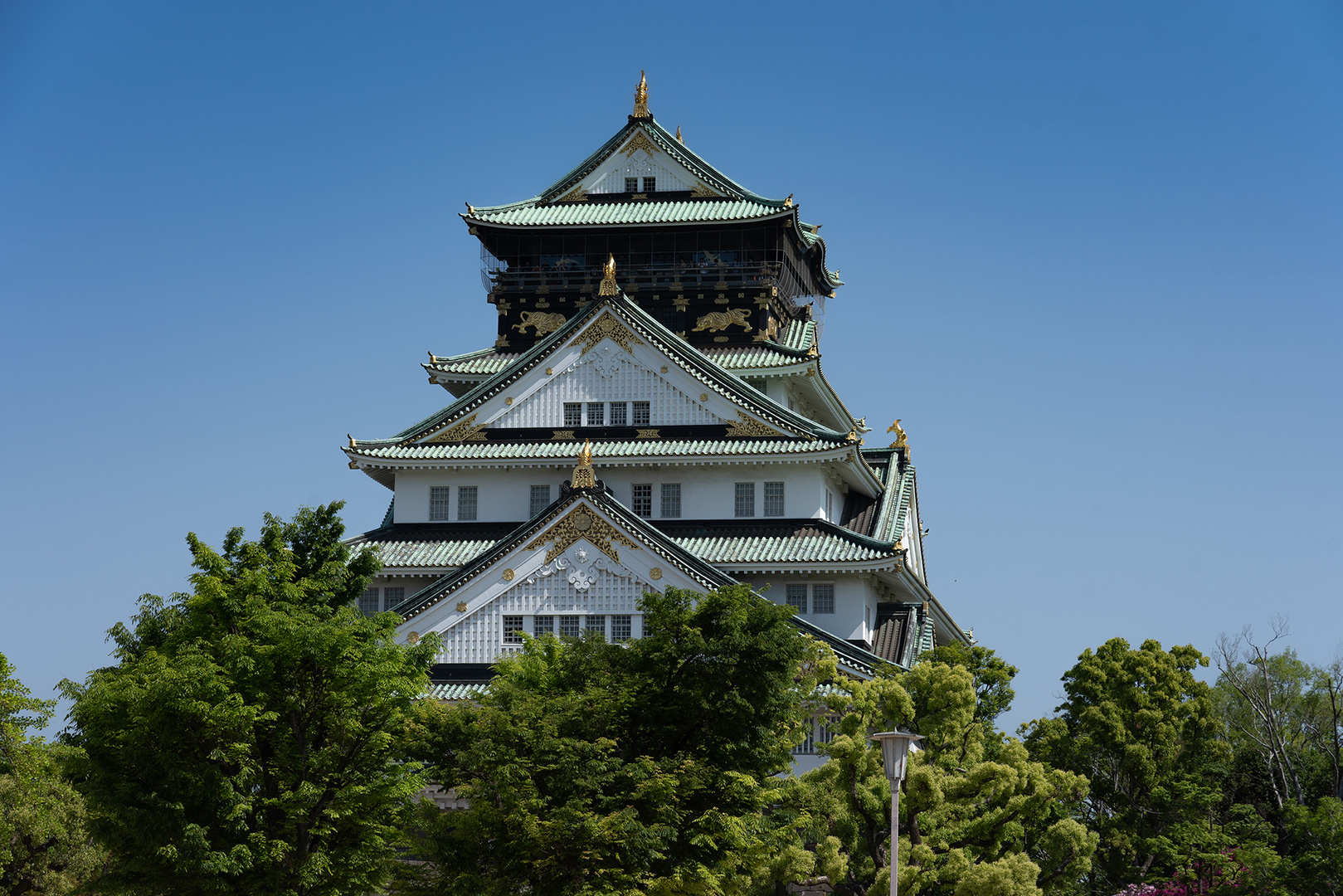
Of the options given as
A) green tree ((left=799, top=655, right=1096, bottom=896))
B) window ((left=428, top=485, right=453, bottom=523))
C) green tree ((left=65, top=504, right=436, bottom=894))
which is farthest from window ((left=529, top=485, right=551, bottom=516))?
green tree ((left=65, top=504, right=436, bottom=894))

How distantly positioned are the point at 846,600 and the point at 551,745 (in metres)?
19.7

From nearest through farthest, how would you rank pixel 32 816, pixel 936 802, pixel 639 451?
pixel 936 802
pixel 32 816
pixel 639 451

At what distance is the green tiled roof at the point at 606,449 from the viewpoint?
51.3 meters

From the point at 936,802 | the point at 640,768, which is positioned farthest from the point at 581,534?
the point at 640,768

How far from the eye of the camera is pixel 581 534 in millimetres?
47312

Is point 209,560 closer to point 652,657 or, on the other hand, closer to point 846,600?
point 652,657

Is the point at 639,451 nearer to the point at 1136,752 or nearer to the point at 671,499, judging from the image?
the point at 671,499

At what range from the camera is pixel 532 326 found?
61.2m

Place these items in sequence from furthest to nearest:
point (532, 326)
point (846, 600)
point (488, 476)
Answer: point (532, 326), point (488, 476), point (846, 600)

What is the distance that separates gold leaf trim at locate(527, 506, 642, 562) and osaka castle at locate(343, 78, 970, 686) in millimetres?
53

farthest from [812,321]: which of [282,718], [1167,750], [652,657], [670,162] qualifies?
[282,718]

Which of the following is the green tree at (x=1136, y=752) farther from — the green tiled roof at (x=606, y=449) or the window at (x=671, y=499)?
the window at (x=671, y=499)

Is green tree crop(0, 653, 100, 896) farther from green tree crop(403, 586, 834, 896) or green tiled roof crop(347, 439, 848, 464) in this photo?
green tiled roof crop(347, 439, 848, 464)

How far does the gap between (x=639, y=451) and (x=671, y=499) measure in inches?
78.3
